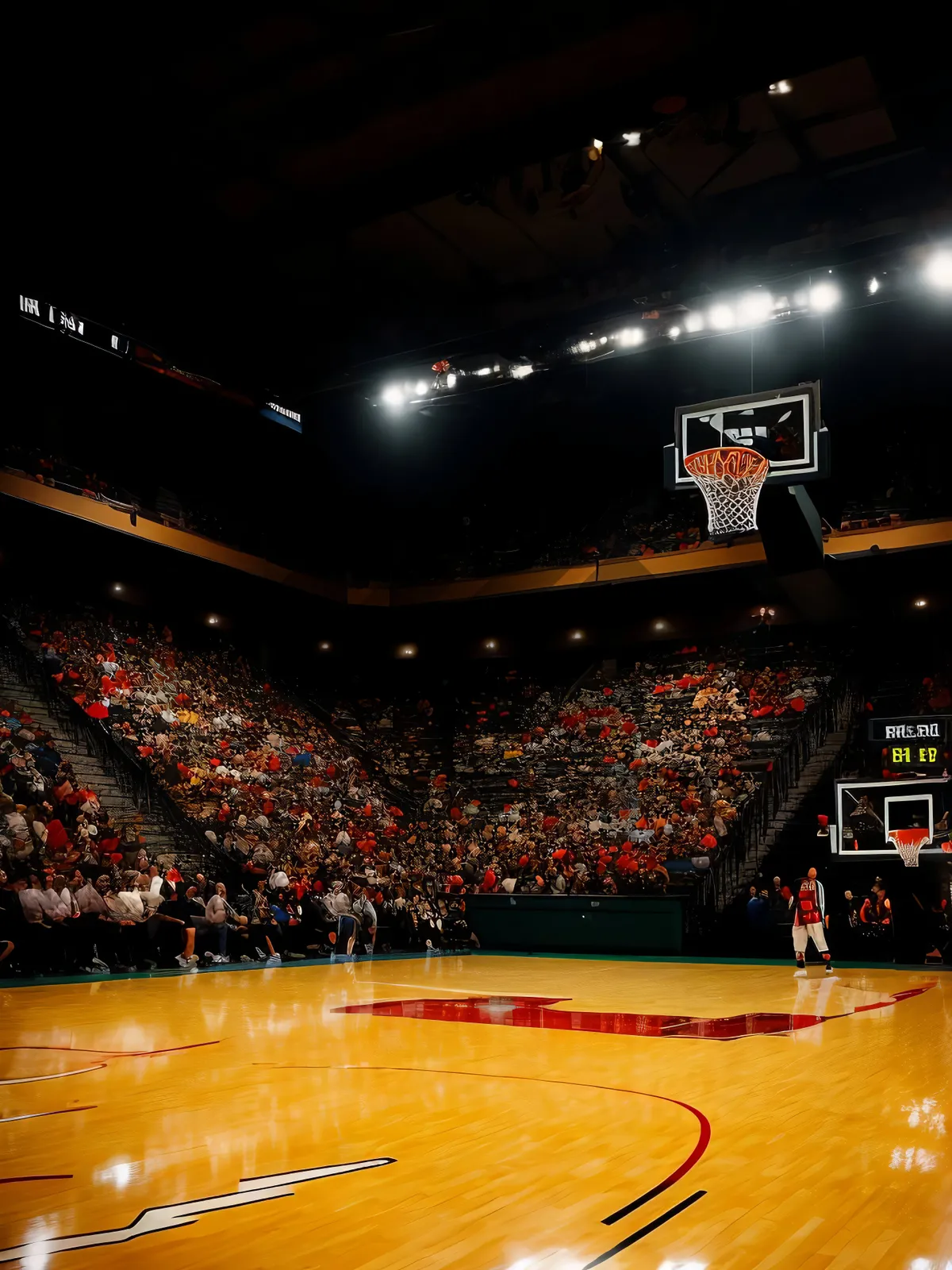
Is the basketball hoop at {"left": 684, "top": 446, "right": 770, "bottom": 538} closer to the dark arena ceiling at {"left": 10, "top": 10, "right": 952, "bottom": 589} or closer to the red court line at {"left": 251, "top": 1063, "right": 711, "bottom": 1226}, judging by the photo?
the dark arena ceiling at {"left": 10, "top": 10, "right": 952, "bottom": 589}

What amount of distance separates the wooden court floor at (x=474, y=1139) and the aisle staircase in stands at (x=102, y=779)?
6727 mm

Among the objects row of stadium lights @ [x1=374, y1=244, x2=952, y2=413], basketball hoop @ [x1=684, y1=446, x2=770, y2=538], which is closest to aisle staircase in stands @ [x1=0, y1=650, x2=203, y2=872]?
row of stadium lights @ [x1=374, y1=244, x2=952, y2=413]

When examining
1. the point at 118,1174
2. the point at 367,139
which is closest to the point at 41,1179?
the point at 118,1174

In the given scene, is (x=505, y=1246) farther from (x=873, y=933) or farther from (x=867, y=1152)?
(x=873, y=933)

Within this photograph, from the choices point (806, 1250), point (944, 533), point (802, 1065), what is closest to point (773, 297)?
point (944, 533)

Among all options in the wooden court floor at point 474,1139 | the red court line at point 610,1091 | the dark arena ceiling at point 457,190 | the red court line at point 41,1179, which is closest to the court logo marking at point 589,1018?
the wooden court floor at point 474,1139

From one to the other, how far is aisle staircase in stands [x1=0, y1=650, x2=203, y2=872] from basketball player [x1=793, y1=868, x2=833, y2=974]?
9.40m

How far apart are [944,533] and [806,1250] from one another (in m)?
18.7

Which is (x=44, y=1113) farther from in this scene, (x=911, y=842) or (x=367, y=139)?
(x=911, y=842)

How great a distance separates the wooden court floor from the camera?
135 inches

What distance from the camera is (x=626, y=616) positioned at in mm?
25234

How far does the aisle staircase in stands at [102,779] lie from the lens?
1694cm

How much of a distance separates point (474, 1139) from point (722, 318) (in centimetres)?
1168

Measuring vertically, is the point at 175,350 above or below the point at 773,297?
below
